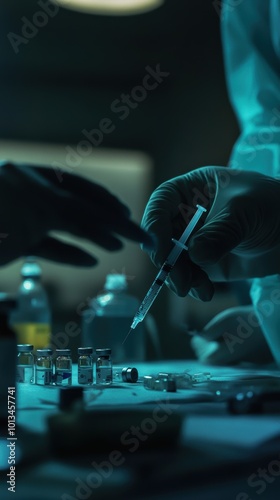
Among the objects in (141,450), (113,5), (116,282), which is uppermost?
(113,5)

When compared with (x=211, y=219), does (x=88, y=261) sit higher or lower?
lower

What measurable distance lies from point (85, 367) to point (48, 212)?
205 millimetres

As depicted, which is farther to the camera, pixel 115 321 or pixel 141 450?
pixel 115 321

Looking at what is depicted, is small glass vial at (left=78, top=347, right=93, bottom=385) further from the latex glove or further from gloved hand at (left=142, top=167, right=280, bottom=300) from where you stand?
the latex glove

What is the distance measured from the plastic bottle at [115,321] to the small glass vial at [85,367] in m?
0.26

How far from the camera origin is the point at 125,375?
2.38 feet

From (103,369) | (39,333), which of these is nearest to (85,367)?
(103,369)

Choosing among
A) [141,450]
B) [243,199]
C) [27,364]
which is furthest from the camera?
[243,199]

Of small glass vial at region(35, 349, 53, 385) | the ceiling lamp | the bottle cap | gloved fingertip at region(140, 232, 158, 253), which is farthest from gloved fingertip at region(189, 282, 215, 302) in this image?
the ceiling lamp

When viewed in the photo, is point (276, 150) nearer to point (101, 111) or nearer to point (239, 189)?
point (239, 189)

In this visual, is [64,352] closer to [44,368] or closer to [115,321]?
[44,368]

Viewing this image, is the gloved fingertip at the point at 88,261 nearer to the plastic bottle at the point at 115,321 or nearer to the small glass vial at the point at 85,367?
the small glass vial at the point at 85,367

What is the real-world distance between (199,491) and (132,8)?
5.56 feet

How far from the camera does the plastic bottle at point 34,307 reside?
41.3 inches
